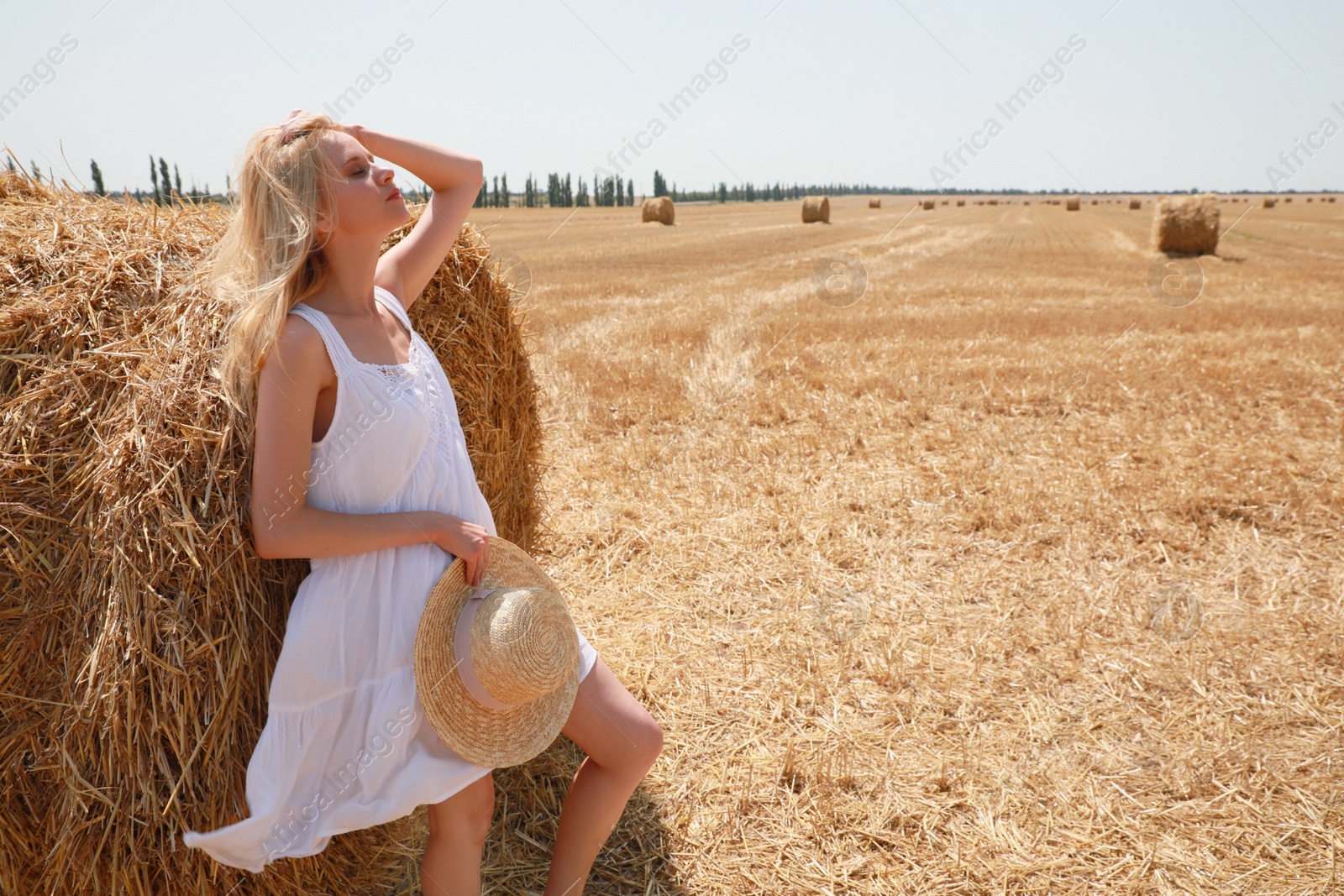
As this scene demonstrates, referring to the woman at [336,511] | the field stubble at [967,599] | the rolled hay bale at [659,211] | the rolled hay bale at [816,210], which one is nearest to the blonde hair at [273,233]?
the woman at [336,511]

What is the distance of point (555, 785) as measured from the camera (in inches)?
118

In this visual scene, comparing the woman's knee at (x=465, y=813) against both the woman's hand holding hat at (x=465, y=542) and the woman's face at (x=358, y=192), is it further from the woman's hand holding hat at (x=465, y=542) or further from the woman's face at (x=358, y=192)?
the woman's face at (x=358, y=192)

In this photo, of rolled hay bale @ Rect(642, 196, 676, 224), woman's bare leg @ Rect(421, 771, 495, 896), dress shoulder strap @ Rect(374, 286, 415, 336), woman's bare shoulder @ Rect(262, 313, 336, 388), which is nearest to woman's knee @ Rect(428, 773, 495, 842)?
woman's bare leg @ Rect(421, 771, 495, 896)

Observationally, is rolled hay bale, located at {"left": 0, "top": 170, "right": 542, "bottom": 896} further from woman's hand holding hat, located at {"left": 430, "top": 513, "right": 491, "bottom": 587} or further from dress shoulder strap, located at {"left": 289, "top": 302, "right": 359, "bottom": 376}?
woman's hand holding hat, located at {"left": 430, "top": 513, "right": 491, "bottom": 587}

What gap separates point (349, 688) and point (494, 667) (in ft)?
1.14

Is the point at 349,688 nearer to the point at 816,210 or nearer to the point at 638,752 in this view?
the point at 638,752

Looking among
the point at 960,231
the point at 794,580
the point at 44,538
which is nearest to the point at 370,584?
the point at 44,538

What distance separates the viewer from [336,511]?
1.92 metres

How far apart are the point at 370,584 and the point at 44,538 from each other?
33.9 inches

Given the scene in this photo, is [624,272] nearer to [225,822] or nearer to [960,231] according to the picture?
[225,822]

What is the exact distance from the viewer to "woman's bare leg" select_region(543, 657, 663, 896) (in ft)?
6.92

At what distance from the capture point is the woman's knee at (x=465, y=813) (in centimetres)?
193

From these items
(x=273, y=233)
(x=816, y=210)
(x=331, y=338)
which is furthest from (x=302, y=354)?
(x=816, y=210)

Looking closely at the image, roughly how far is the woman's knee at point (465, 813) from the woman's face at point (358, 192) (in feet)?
4.44
